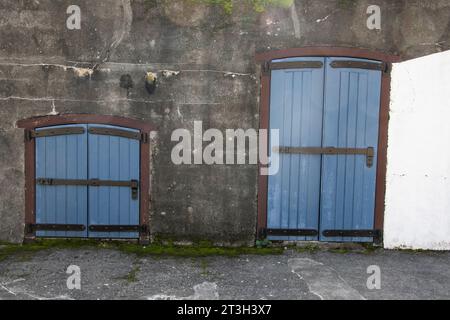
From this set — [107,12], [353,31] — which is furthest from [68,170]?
[353,31]

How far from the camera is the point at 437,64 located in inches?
235

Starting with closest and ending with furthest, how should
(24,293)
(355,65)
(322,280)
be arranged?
(24,293)
(322,280)
(355,65)

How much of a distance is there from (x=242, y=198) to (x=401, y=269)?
7.51 ft

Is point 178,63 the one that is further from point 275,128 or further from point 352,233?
point 352,233

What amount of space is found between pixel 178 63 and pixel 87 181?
213 cm

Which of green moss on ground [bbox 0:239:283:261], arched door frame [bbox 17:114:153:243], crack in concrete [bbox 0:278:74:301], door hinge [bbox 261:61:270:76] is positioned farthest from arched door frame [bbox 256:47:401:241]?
crack in concrete [bbox 0:278:74:301]

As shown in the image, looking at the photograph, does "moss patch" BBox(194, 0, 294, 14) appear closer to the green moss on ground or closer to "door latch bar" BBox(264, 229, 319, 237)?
"door latch bar" BBox(264, 229, 319, 237)

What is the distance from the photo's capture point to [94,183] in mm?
6082

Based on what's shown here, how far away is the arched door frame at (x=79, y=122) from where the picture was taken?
6.03 meters

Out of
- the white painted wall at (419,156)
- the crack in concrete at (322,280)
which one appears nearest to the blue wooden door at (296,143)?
the crack in concrete at (322,280)

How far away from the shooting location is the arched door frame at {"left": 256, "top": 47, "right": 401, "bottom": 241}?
19.3ft

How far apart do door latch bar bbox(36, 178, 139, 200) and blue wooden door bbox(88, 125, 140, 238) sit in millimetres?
41

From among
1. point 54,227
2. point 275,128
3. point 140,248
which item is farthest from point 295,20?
point 54,227

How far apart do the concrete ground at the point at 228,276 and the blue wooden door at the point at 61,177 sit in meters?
0.47
